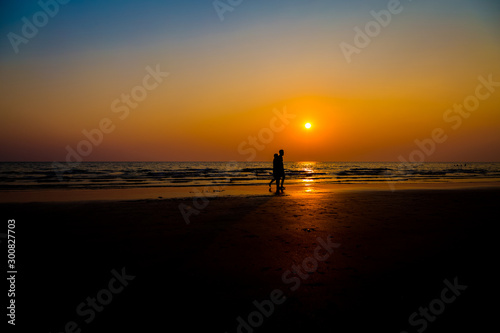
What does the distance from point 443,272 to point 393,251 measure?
3.93 ft

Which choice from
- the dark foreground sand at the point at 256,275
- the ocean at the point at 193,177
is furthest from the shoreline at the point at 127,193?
the dark foreground sand at the point at 256,275

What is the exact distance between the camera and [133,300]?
3998mm

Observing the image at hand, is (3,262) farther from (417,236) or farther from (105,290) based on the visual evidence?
(417,236)

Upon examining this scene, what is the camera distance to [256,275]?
4828 millimetres

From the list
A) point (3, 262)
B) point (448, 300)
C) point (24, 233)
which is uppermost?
point (24, 233)

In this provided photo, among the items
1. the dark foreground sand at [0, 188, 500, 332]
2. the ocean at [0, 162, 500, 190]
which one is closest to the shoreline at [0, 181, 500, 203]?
the ocean at [0, 162, 500, 190]

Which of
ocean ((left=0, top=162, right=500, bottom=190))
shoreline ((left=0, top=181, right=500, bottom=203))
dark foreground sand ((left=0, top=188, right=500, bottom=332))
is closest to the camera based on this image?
dark foreground sand ((left=0, top=188, right=500, bottom=332))

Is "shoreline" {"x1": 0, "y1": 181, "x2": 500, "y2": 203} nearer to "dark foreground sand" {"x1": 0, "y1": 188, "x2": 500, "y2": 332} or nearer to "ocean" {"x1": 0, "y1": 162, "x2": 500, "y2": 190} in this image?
"ocean" {"x1": 0, "y1": 162, "x2": 500, "y2": 190}

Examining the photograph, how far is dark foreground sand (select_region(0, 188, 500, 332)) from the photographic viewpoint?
351 cm

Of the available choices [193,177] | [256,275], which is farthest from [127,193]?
[193,177]

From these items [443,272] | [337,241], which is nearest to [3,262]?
[337,241]

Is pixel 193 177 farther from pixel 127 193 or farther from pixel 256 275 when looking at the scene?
pixel 256 275

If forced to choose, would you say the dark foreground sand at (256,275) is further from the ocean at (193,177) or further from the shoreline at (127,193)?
the ocean at (193,177)

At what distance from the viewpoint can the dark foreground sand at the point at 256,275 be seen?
3.51 metres
